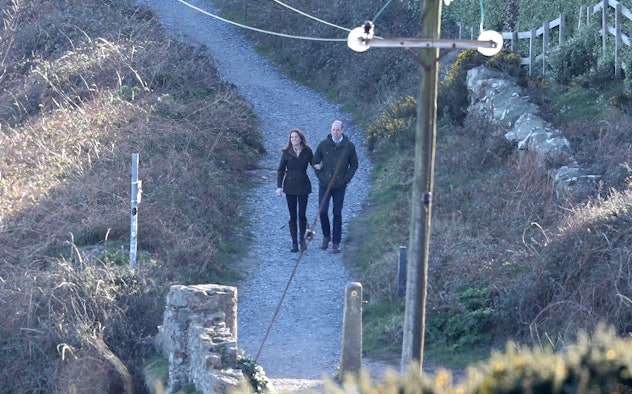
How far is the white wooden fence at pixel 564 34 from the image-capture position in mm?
15227

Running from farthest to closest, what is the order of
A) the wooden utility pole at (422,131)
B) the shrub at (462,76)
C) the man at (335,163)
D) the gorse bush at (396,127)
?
1. the gorse bush at (396,127)
2. the shrub at (462,76)
3. the man at (335,163)
4. the wooden utility pole at (422,131)

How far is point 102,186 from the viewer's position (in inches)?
573

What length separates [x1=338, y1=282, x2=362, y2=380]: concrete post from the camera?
9.10 metres

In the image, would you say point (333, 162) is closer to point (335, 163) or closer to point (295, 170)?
point (335, 163)

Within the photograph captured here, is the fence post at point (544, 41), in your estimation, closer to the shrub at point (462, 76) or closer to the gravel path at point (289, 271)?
the shrub at point (462, 76)

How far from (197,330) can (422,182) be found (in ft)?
11.0

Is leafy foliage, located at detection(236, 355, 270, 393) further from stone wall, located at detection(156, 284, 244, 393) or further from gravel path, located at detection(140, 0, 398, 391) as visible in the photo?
gravel path, located at detection(140, 0, 398, 391)

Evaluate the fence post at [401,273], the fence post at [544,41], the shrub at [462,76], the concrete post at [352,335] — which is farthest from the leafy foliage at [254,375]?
the fence post at [544,41]

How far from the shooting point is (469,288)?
10.6 m

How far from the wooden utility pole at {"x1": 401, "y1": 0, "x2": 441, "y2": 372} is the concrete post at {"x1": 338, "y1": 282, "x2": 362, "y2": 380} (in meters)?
1.93

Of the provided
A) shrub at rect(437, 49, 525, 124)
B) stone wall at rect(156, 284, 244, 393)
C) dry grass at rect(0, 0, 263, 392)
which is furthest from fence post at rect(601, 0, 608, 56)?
stone wall at rect(156, 284, 244, 393)

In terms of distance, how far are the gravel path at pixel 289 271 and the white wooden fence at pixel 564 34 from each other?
3734 millimetres

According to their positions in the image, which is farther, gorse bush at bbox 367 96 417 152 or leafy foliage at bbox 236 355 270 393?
gorse bush at bbox 367 96 417 152

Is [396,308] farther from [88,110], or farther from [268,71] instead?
[268,71]
